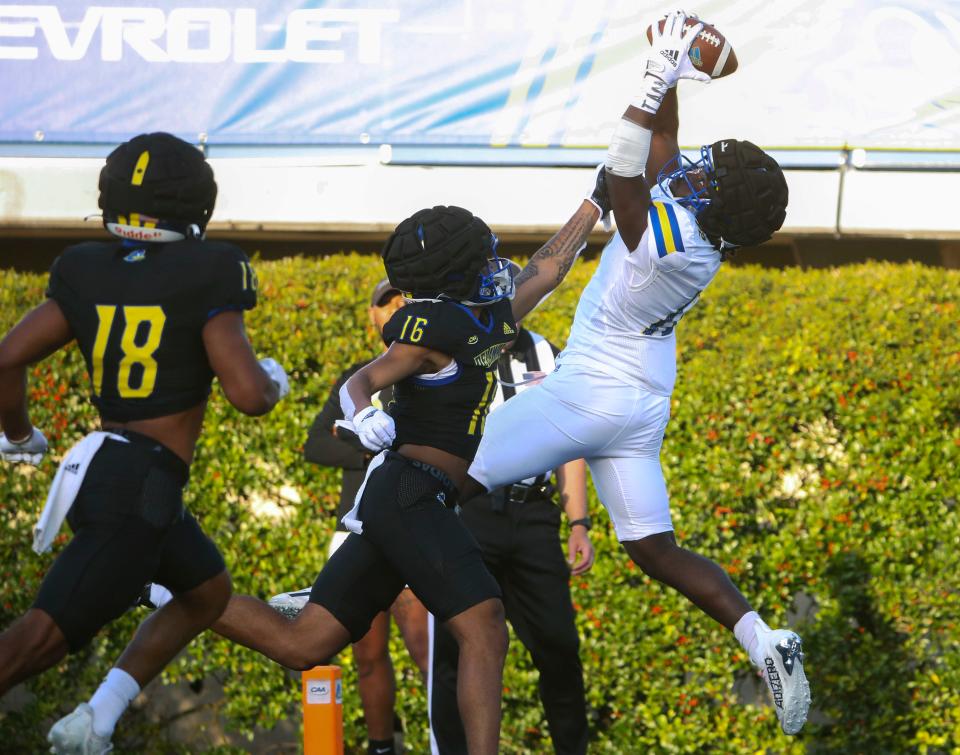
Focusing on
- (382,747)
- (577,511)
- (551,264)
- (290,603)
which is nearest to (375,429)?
(290,603)

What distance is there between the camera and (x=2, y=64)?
8.59m

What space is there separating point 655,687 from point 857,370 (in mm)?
1892

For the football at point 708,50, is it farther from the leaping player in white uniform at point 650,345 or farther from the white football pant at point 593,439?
the white football pant at point 593,439

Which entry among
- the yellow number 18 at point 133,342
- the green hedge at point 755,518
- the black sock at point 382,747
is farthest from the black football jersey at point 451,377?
the black sock at point 382,747

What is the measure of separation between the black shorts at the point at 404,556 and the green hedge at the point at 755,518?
6.79 ft

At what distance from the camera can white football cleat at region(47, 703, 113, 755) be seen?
13.7ft

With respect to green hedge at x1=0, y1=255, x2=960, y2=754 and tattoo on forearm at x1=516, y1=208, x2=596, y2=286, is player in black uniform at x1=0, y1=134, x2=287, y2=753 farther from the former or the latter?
green hedge at x1=0, y1=255, x2=960, y2=754

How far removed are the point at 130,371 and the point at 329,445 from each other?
1.94m

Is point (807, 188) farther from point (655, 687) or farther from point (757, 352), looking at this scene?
point (655, 687)

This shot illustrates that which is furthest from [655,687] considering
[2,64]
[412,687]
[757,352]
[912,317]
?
[2,64]

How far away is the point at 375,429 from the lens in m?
4.05

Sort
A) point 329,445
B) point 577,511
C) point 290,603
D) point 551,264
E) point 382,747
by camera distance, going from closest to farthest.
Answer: point 290,603 < point 551,264 < point 577,511 < point 329,445 < point 382,747

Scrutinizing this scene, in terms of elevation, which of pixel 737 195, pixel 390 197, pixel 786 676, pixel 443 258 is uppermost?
pixel 737 195

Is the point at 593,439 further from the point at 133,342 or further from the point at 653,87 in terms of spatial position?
the point at 133,342
